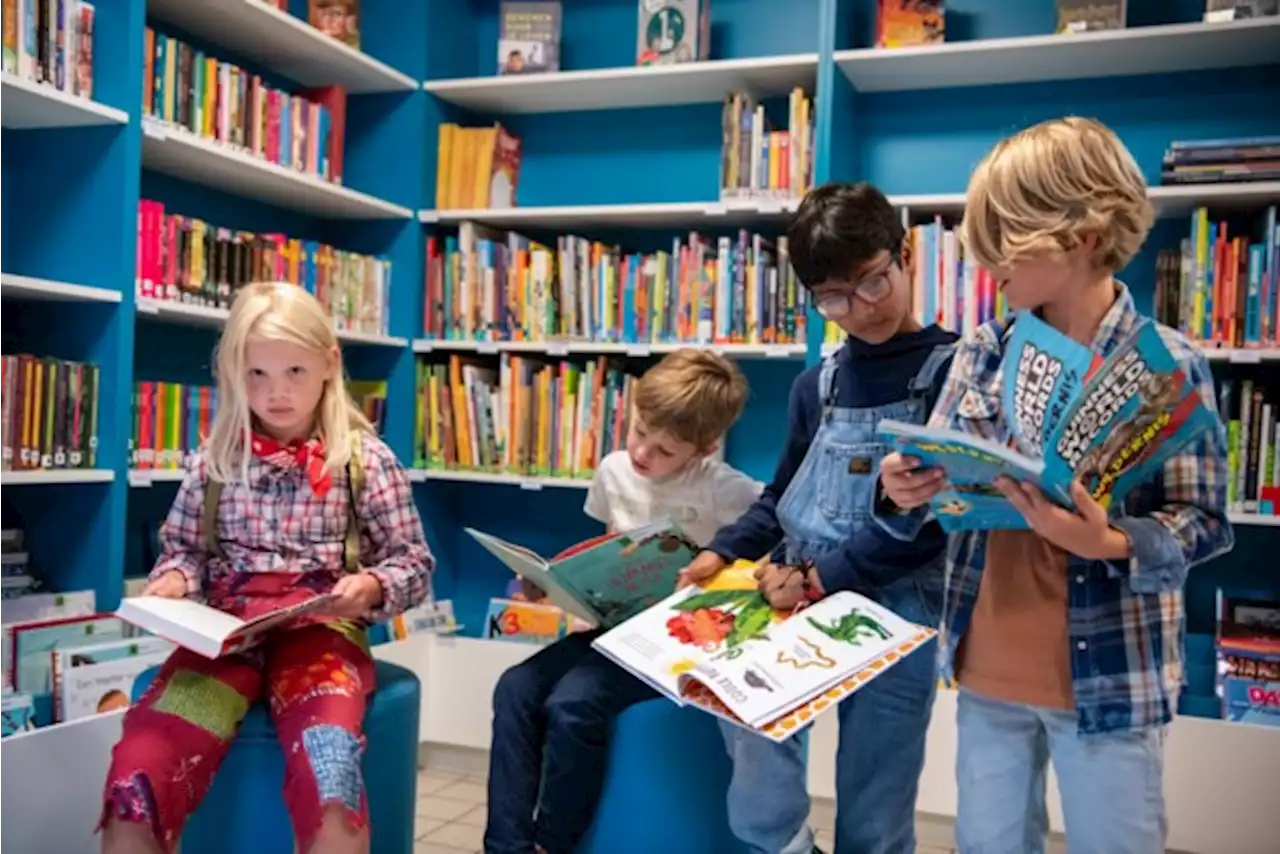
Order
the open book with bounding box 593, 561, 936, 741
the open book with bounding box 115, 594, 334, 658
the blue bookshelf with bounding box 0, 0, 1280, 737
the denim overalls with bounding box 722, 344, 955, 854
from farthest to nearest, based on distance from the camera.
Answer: the blue bookshelf with bounding box 0, 0, 1280, 737 → the denim overalls with bounding box 722, 344, 955, 854 → the open book with bounding box 115, 594, 334, 658 → the open book with bounding box 593, 561, 936, 741

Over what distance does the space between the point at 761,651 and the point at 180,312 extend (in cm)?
168

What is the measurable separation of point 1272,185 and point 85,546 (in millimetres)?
2623

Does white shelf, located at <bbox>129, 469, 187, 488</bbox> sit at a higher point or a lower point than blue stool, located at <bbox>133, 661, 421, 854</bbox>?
higher

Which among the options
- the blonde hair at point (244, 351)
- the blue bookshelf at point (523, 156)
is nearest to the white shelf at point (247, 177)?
the blue bookshelf at point (523, 156)

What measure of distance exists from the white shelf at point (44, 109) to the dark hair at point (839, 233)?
150 centimetres

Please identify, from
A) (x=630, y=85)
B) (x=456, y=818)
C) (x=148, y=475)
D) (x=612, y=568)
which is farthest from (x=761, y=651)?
(x=630, y=85)

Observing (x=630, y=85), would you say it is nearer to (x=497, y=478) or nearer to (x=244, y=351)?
(x=497, y=478)

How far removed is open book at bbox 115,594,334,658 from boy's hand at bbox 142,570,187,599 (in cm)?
12

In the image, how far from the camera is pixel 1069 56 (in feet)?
9.05

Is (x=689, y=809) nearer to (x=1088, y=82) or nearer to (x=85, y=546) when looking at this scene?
(x=85, y=546)

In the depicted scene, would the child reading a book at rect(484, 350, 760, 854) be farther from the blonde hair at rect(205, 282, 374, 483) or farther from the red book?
the red book

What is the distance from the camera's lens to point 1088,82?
9.57ft

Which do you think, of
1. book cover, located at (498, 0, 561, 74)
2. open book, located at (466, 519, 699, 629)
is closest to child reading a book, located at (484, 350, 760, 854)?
open book, located at (466, 519, 699, 629)

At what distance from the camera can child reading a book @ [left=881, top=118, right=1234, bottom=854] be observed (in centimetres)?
119
